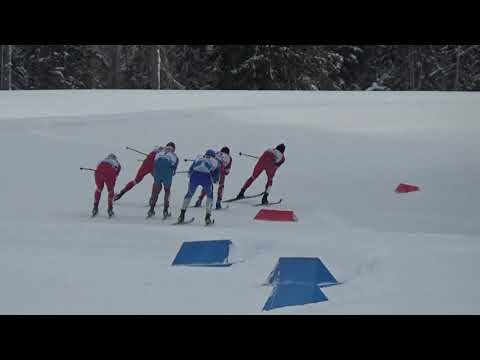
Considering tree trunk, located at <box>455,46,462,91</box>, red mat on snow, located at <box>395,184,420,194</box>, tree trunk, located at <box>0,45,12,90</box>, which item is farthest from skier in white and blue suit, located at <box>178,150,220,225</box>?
tree trunk, located at <box>455,46,462,91</box>

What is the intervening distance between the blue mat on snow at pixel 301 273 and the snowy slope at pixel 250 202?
23 centimetres

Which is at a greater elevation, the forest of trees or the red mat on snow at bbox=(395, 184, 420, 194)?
the forest of trees

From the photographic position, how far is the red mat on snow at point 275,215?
1312 cm

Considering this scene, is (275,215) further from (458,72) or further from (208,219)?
(458,72)

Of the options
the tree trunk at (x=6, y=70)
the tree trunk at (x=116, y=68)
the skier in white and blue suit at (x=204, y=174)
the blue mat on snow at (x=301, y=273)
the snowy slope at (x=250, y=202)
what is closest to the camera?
the snowy slope at (x=250, y=202)

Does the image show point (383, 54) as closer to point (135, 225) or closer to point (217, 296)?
point (135, 225)

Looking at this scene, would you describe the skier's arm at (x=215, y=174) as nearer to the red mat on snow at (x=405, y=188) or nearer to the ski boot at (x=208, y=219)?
the ski boot at (x=208, y=219)

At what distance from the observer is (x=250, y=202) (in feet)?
49.0

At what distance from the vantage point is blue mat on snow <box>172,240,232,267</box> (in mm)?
9484

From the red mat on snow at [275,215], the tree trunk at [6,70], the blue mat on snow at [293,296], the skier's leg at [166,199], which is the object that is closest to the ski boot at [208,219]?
the skier's leg at [166,199]

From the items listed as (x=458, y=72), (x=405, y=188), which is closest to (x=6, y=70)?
(x=458, y=72)

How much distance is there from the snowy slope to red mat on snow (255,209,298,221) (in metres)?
0.25

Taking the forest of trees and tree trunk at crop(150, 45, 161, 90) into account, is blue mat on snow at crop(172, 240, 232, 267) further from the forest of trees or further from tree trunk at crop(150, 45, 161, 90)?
tree trunk at crop(150, 45, 161, 90)

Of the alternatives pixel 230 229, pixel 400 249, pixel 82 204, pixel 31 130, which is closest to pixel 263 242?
pixel 230 229
